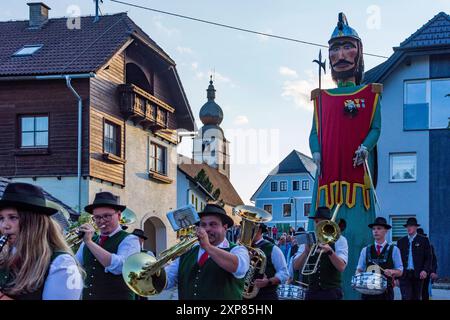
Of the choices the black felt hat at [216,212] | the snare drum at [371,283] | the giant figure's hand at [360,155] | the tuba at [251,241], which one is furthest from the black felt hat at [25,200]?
the giant figure's hand at [360,155]

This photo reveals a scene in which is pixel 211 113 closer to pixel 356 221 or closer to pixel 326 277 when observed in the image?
pixel 356 221

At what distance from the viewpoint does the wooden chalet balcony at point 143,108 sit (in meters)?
24.3

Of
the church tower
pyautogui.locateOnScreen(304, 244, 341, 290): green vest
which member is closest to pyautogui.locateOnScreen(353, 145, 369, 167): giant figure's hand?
pyautogui.locateOnScreen(304, 244, 341, 290): green vest

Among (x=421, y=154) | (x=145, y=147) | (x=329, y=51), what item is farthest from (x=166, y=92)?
(x=329, y=51)

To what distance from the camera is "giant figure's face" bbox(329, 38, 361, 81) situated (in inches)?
432

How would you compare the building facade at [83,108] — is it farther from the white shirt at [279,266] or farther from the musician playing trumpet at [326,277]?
the musician playing trumpet at [326,277]

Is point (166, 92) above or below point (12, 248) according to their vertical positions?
above

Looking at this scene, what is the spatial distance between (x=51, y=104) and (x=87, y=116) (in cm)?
132

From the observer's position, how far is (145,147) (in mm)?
26922

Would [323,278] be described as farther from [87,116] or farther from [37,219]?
[87,116]

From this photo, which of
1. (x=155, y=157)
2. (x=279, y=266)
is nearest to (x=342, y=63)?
(x=279, y=266)

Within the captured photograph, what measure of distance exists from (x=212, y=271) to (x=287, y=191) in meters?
70.2

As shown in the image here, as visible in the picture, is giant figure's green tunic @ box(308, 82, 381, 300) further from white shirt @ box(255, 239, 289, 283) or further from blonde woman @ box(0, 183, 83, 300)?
blonde woman @ box(0, 183, 83, 300)

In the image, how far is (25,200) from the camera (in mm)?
3965
